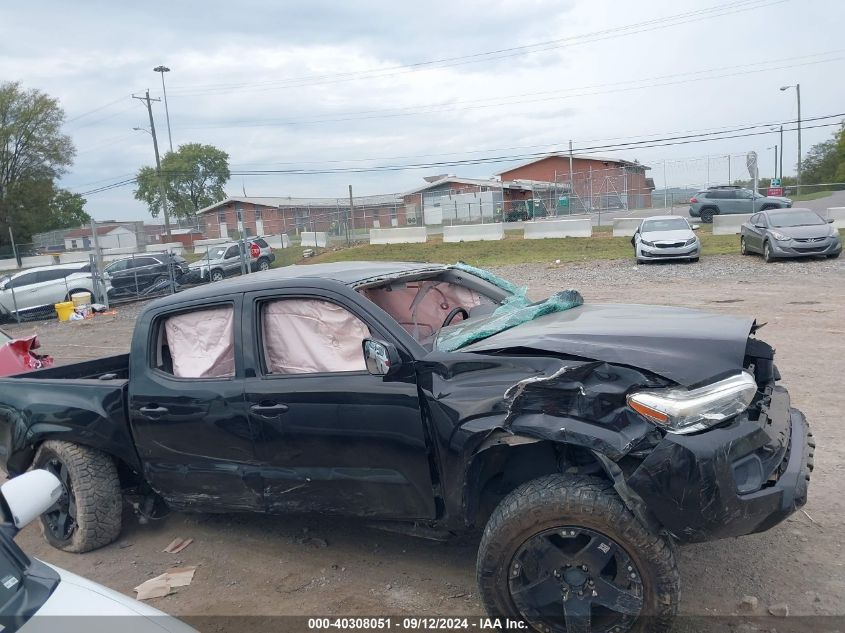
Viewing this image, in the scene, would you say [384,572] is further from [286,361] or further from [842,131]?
Result: [842,131]

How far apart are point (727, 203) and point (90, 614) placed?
1300 inches

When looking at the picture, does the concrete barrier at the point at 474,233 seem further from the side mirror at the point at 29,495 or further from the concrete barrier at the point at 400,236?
the side mirror at the point at 29,495

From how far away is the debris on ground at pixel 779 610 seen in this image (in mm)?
3176

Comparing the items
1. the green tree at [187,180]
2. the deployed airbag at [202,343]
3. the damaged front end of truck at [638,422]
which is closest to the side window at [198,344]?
the deployed airbag at [202,343]

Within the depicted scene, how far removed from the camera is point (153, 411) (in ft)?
13.5

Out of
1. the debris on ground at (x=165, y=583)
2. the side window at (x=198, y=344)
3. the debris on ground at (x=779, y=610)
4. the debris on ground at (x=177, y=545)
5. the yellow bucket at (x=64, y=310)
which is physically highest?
the side window at (x=198, y=344)

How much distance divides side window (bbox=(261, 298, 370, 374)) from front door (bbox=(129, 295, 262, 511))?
0.19m

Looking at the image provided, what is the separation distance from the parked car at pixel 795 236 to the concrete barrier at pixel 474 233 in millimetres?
13237

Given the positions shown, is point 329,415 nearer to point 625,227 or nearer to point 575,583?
point 575,583

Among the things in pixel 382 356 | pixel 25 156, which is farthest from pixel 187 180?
pixel 382 356

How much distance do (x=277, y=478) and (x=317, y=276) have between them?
44.9 inches

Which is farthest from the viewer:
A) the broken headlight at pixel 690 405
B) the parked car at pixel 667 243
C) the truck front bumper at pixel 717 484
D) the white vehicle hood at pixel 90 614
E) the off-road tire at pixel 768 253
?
the parked car at pixel 667 243

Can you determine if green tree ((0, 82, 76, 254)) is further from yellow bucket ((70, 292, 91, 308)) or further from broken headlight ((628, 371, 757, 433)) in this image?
broken headlight ((628, 371, 757, 433))

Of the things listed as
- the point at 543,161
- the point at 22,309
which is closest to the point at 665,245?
the point at 22,309
